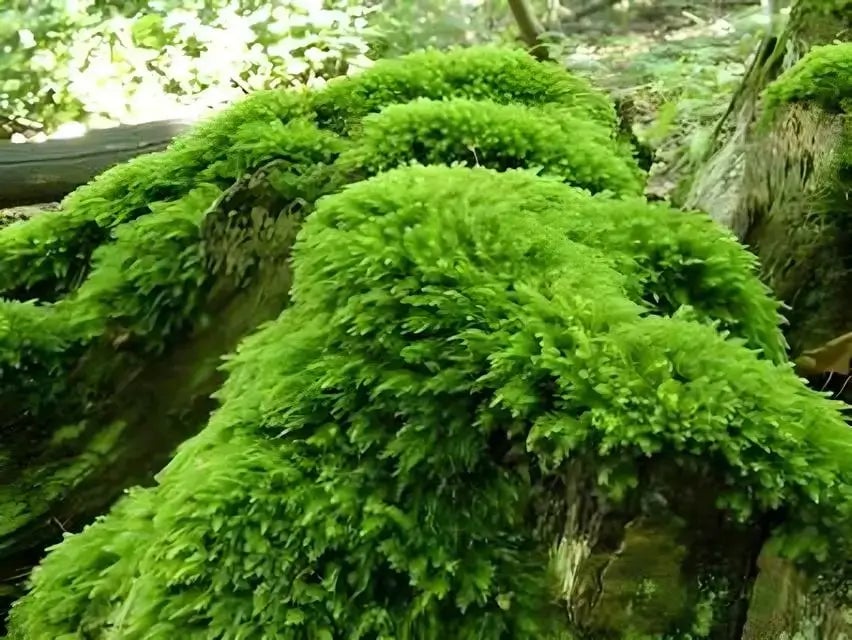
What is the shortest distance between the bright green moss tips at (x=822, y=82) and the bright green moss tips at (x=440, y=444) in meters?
1.06

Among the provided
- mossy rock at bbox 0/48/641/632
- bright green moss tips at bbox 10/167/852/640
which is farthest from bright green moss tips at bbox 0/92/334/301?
bright green moss tips at bbox 10/167/852/640

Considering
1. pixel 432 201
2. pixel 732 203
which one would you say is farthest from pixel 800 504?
pixel 732 203

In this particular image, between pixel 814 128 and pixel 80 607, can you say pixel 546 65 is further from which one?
pixel 80 607

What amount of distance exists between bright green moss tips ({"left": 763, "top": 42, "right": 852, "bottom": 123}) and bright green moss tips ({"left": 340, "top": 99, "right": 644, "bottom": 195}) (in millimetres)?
555

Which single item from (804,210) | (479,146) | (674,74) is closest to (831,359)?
(804,210)

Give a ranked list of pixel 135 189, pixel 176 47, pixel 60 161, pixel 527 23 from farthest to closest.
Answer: pixel 176 47, pixel 527 23, pixel 60 161, pixel 135 189

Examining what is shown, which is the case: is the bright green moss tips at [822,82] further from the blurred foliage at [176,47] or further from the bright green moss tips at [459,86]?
the blurred foliage at [176,47]

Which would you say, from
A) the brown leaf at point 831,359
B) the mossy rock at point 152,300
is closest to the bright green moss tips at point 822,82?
the mossy rock at point 152,300

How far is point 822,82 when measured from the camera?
222cm

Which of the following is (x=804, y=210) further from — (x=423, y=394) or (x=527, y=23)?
(x=527, y=23)

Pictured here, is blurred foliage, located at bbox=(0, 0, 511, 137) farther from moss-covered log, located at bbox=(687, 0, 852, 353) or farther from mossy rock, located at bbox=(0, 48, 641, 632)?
moss-covered log, located at bbox=(687, 0, 852, 353)

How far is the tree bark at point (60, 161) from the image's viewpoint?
3986 millimetres

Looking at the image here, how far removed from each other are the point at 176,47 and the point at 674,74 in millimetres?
4494

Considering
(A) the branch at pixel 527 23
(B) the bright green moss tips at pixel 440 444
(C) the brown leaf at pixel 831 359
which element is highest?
(B) the bright green moss tips at pixel 440 444
